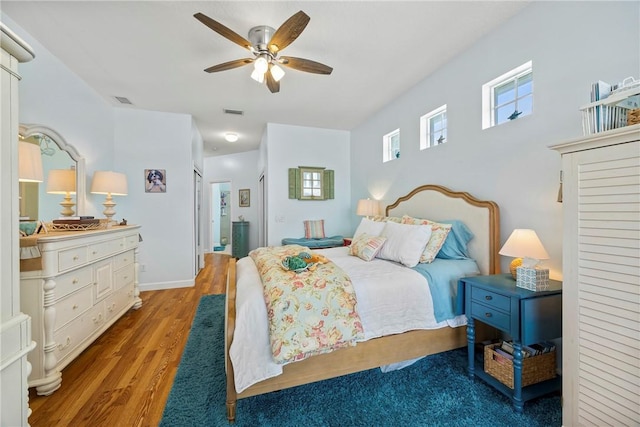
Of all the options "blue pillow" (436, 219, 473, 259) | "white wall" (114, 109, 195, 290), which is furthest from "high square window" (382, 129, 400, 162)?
"white wall" (114, 109, 195, 290)

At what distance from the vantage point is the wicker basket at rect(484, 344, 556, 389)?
1644mm

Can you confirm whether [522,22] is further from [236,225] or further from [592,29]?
[236,225]

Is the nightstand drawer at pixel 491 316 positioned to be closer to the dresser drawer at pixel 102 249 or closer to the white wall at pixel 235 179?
the dresser drawer at pixel 102 249

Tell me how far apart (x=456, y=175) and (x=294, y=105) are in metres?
2.39

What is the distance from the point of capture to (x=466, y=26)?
2182 millimetres

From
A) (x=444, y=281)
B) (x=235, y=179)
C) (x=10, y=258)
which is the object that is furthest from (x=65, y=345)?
(x=235, y=179)

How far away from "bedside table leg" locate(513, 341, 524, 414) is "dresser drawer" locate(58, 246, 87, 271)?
3.02 meters

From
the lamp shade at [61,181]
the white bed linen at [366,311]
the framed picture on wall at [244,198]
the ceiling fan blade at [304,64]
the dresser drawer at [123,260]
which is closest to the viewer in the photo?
the white bed linen at [366,311]

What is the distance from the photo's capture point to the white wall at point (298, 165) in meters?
4.49

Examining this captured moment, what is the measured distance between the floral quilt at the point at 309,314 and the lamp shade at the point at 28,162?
1825 millimetres

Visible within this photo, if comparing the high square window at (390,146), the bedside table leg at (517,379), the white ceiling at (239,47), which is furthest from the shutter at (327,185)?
the bedside table leg at (517,379)

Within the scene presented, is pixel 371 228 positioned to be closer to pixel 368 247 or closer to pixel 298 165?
pixel 368 247

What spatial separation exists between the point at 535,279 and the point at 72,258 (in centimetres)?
320

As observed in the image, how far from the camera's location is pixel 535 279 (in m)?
1.59
